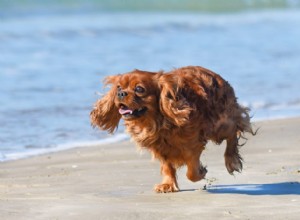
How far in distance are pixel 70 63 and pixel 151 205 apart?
1062 cm

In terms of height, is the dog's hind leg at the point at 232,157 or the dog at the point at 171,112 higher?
the dog at the point at 171,112

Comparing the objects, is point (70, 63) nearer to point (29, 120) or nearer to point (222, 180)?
point (29, 120)

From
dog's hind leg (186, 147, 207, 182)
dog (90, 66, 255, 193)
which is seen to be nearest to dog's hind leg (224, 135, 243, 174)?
dog (90, 66, 255, 193)

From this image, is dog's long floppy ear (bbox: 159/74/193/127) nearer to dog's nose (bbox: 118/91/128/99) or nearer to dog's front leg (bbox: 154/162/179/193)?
dog's nose (bbox: 118/91/128/99)

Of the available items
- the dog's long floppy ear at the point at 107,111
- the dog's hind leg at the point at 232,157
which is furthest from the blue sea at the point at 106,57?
the dog's hind leg at the point at 232,157

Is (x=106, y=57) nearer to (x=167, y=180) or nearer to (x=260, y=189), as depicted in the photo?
(x=167, y=180)

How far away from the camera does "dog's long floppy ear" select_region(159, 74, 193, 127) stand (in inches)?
234

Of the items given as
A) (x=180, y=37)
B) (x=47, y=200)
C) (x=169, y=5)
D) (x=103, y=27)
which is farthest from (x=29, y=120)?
(x=169, y=5)

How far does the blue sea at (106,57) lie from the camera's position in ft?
32.5

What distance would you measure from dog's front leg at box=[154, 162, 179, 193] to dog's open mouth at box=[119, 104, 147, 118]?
1.77ft

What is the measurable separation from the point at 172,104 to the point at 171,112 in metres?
0.05

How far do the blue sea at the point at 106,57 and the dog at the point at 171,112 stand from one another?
337mm

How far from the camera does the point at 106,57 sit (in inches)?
677

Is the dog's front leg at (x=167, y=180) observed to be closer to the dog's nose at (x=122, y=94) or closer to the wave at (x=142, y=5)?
the dog's nose at (x=122, y=94)
